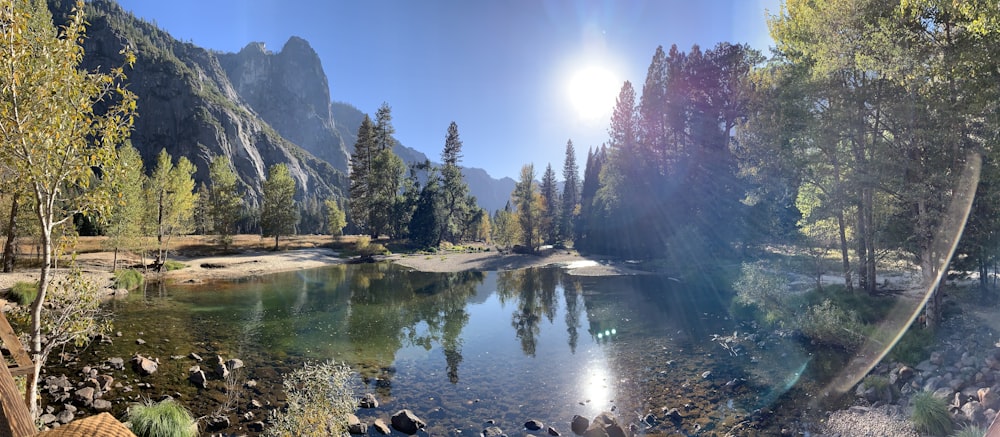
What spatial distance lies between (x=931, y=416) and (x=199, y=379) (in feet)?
66.5

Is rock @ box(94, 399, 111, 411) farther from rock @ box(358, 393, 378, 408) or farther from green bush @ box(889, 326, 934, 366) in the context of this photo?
green bush @ box(889, 326, 934, 366)

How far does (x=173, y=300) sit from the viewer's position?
2702cm

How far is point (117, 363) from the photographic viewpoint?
1405 centimetres

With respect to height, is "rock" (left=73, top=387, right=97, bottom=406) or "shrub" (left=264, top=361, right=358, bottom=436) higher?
"shrub" (left=264, top=361, right=358, bottom=436)

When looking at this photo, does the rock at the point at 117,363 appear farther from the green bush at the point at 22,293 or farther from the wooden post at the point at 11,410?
the wooden post at the point at 11,410

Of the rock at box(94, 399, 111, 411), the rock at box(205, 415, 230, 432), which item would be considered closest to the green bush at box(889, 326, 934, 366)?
the rock at box(205, 415, 230, 432)

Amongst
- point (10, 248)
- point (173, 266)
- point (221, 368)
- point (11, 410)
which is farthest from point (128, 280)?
point (11, 410)

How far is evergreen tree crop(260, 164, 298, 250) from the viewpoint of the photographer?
61.7 m

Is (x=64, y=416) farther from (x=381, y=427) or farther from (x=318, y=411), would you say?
(x=318, y=411)

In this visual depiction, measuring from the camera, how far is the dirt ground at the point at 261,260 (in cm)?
3775

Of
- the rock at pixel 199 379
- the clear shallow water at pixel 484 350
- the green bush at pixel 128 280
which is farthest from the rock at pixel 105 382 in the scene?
the green bush at pixel 128 280

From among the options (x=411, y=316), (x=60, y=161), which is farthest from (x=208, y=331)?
(x=60, y=161)

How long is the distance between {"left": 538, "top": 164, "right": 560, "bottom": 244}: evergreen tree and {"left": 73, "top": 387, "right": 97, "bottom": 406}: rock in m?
64.8

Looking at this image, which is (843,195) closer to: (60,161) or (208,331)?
(60,161)
